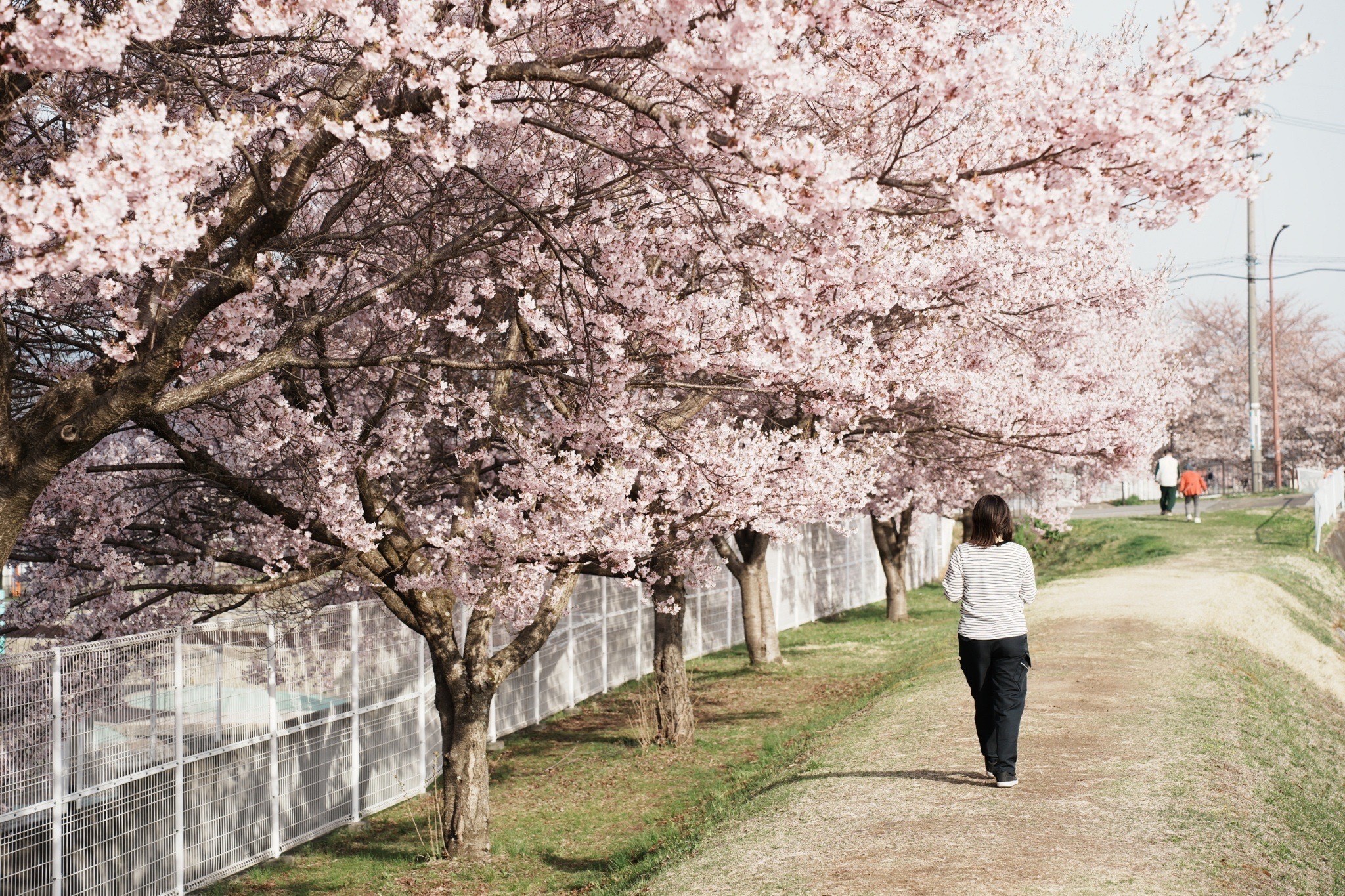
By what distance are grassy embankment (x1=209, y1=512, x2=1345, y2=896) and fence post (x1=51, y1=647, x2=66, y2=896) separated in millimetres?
1946

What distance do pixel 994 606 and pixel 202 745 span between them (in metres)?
5.96

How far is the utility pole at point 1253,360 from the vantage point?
34.4 meters

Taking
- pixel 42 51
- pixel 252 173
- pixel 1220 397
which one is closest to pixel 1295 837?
pixel 252 173

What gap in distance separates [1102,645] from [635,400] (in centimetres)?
820

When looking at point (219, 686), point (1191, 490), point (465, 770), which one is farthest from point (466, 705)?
point (1191, 490)

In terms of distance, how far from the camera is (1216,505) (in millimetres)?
35719

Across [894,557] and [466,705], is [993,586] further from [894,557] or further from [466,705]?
[894,557]

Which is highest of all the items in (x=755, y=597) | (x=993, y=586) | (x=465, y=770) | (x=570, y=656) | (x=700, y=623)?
(x=993, y=586)

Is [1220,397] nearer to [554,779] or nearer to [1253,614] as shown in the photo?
[1253,614]

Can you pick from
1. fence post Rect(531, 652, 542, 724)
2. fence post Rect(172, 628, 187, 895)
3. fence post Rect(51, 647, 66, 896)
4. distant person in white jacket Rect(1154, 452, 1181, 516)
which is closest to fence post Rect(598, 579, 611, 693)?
fence post Rect(531, 652, 542, 724)

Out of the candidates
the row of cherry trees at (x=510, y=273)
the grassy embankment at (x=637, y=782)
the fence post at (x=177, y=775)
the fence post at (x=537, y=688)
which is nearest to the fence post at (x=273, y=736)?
the grassy embankment at (x=637, y=782)

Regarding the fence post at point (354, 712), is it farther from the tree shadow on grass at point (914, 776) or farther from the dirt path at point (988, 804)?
the dirt path at point (988, 804)

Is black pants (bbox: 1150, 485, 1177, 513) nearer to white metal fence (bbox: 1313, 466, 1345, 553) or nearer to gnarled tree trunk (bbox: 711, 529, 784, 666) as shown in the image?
white metal fence (bbox: 1313, 466, 1345, 553)

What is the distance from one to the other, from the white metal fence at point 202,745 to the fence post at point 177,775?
0.04 ft
